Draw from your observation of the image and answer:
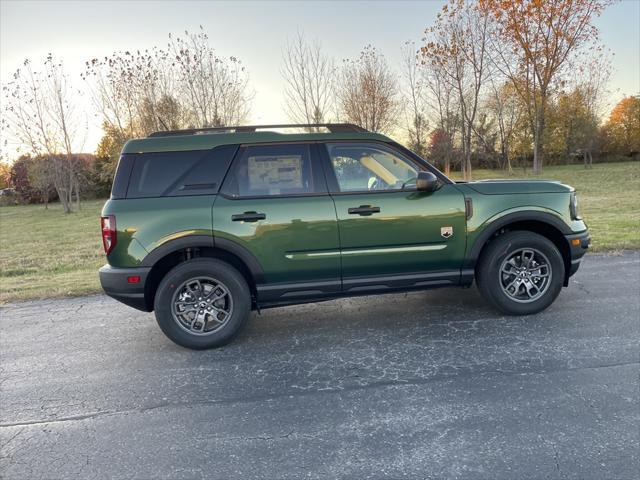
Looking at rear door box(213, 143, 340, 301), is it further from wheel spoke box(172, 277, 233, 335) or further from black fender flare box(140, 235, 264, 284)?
wheel spoke box(172, 277, 233, 335)

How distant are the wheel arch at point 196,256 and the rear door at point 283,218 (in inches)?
2.6

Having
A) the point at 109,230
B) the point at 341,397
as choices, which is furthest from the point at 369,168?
the point at 109,230

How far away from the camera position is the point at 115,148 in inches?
1045

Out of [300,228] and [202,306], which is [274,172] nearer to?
[300,228]

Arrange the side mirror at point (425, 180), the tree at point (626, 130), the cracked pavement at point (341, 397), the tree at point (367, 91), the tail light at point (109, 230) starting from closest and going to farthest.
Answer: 1. the cracked pavement at point (341, 397)
2. the tail light at point (109, 230)
3. the side mirror at point (425, 180)
4. the tree at point (367, 91)
5. the tree at point (626, 130)

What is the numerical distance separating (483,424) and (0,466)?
9.59 feet

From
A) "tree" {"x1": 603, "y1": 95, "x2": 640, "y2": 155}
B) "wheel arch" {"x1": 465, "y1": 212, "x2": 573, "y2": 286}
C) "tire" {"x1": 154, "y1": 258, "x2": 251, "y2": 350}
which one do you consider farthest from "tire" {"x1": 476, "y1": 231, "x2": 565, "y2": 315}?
"tree" {"x1": 603, "y1": 95, "x2": 640, "y2": 155}

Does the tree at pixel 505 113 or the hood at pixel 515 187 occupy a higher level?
the tree at pixel 505 113

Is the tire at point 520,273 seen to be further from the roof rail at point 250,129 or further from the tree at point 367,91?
the tree at point 367,91

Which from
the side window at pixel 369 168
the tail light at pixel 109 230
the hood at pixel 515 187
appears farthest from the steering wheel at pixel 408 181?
the tail light at pixel 109 230

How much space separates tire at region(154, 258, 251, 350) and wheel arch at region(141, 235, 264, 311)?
0.38 ft

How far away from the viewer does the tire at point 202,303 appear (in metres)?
3.94

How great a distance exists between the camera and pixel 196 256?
4129 millimetres

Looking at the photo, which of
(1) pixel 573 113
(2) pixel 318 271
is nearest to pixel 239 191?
(2) pixel 318 271
